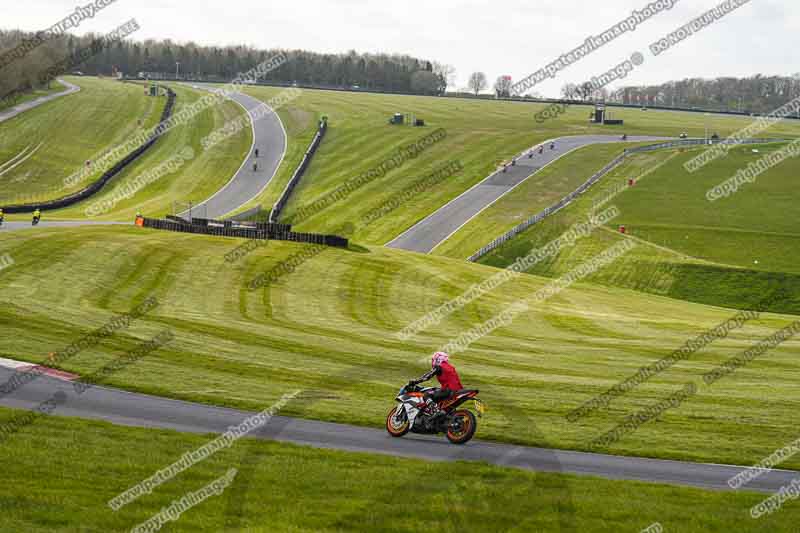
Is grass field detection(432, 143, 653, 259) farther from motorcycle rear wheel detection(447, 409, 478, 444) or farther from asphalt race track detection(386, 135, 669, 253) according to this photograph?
motorcycle rear wheel detection(447, 409, 478, 444)

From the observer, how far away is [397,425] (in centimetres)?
1950

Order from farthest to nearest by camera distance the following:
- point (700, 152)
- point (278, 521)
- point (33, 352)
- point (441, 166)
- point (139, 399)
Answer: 1. point (700, 152)
2. point (441, 166)
3. point (33, 352)
4. point (139, 399)
5. point (278, 521)

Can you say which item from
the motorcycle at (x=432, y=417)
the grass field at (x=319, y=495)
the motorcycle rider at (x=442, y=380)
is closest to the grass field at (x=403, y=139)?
the motorcycle at (x=432, y=417)

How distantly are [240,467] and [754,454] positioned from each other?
1158 cm

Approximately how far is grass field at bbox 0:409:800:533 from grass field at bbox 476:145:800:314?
52054 millimetres

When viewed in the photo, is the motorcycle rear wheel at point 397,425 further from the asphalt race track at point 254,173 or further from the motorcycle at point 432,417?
the asphalt race track at point 254,173

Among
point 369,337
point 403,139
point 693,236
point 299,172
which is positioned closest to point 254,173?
point 299,172

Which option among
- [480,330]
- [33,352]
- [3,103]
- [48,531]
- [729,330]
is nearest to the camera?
[48,531]

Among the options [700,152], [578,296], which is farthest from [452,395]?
[700,152]

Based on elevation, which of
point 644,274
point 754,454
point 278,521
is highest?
point 278,521

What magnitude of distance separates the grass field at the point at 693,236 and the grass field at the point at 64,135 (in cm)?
A: 5510

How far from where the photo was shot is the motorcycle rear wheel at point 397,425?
764 inches

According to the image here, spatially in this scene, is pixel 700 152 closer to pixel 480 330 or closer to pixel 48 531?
pixel 480 330

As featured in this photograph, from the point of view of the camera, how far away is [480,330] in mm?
42344
